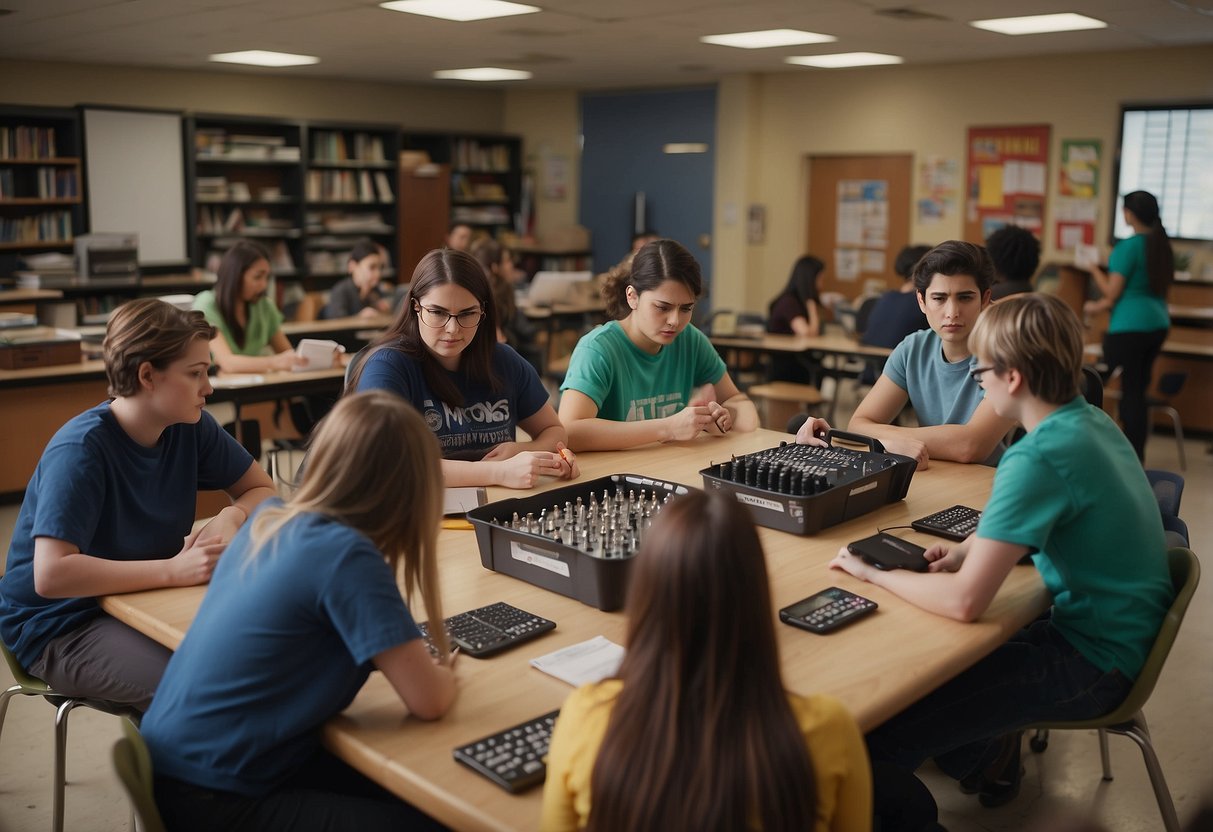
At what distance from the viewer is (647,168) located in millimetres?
10328

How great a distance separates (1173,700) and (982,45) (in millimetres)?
5457

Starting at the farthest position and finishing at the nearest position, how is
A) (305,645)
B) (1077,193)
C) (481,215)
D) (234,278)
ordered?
(481,215)
(1077,193)
(234,278)
(305,645)

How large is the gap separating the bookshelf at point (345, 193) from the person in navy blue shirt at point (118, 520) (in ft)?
25.8

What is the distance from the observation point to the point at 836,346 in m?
6.37

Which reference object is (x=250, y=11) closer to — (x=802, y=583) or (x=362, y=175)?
(x=362, y=175)

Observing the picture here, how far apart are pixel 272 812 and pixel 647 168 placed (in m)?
9.34

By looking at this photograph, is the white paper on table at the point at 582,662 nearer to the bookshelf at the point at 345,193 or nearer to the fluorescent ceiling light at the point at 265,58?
the fluorescent ceiling light at the point at 265,58

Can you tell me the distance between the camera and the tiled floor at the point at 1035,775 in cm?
254

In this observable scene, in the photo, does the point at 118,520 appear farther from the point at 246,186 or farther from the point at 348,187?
the point at 348,187

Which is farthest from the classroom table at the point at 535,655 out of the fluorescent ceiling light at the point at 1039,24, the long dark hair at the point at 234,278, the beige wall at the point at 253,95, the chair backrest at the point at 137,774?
the beige wall at the point at 253,95

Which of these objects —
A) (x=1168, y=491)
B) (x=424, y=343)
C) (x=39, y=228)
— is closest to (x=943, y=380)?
(x=1168, y=491)

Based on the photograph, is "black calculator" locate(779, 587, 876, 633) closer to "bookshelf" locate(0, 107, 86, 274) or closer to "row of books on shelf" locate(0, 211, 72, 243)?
"bookshelf" locate(0, 107, 86, 274)

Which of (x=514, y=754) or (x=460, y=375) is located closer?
(x=514, y=754)

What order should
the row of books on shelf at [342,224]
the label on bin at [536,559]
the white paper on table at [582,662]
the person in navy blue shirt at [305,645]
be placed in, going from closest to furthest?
the person in navy blue shirt at [305,645], the white paper on table at [582,662], the label on bin at [536,559], the row of books on shelf at [342,224]
